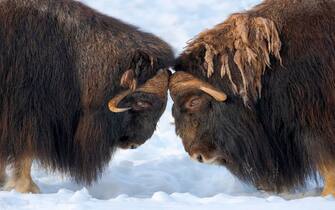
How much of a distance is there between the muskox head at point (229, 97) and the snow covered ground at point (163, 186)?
8.3 inches

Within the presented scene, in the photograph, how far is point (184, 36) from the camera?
795 cm

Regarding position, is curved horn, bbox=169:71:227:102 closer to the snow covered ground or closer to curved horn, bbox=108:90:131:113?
curved horn, bbox=108:90:131:113

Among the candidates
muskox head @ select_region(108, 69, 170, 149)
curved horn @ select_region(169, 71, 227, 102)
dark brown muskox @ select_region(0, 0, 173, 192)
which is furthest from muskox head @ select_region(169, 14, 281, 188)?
dark brown muskox @ select_region(0, 0, 173, 192)

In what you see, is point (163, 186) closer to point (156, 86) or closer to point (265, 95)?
point (156, 86)

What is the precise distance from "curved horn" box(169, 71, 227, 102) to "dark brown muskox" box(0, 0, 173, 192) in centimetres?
9

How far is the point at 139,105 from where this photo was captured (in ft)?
15.0

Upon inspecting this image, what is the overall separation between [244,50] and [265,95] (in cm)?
25

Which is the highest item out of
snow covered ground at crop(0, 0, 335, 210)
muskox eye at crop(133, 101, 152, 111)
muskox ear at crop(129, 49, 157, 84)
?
muskox ear at crop(129, 49, 157, 84)

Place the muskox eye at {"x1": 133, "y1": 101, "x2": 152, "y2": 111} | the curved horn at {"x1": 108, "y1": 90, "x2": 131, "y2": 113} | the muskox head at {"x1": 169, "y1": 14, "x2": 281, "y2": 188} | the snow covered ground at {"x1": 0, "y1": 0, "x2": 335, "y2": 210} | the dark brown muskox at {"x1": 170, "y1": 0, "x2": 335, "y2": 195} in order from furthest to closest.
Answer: the muskox eye at {"x1": 133, "y1": 101, "x2": 152, "y2": 111}
the curved horn at {"x1": 108, "y1": 90, "x2": 131, "y2": 113}
the muskox head at {"x1": 169, "y1": 14, "x2": 281, "y2": 188}
the dark brown muskox at {"x1": 170, "y1": 0, "x2": 335, "y2": 195}
the snow covered ground at {"x1": 0, "y1": 0, "x2": 335, "y2": 210}

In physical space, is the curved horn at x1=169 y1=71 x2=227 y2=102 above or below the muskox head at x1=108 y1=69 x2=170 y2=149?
above

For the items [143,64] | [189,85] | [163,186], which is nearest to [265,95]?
[189,85]

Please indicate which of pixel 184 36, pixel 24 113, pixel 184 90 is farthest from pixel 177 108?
pixel 184 36

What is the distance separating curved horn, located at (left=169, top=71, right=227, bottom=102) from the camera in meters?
4.25

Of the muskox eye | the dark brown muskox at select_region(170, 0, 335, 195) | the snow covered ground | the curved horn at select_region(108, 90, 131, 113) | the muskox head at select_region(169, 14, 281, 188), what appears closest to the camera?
the snow covered ground
